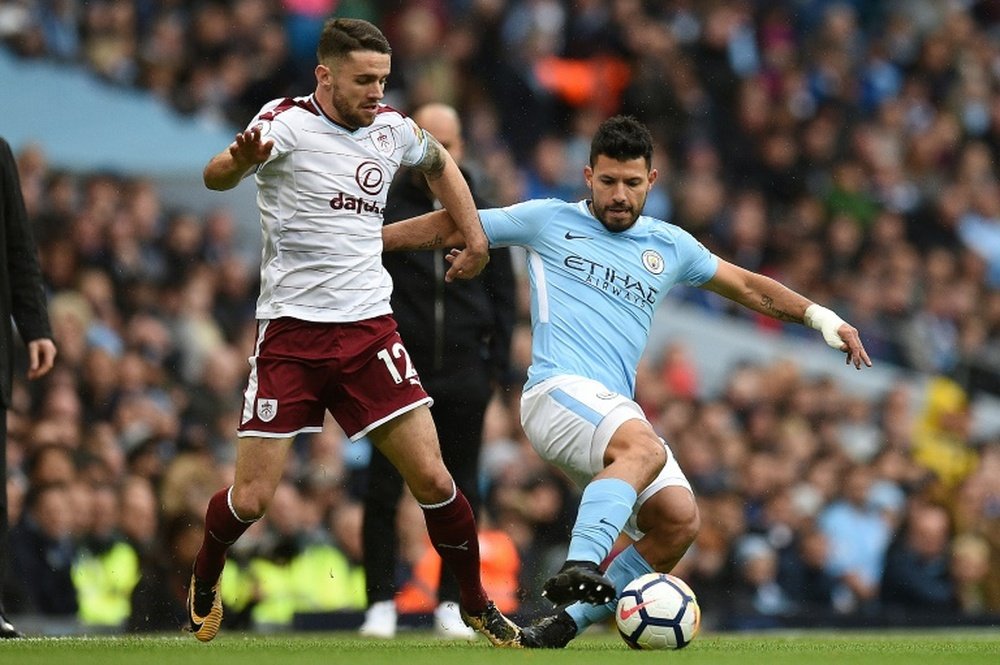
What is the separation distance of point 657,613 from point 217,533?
1.70m

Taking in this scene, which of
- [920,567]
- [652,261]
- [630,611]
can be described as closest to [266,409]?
[630,611]

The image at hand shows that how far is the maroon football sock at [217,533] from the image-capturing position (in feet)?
23.2

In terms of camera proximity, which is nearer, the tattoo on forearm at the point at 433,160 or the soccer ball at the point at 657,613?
the soccer ball at the point at 657,613

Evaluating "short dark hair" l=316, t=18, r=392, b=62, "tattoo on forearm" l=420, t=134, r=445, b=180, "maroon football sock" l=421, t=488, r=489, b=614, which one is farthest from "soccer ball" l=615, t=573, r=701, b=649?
"short dark hair" l=316, t=18, r=392, b=62

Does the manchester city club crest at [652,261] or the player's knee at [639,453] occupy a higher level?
the manchester city club crest at [652,261]

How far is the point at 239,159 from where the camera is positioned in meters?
6.53

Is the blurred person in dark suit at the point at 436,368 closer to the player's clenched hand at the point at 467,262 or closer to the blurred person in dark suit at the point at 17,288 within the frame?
the player's clenched hand at the point at 467,262

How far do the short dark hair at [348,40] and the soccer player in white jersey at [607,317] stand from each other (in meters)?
0.77

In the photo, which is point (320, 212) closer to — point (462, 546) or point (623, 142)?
point (623, 142)

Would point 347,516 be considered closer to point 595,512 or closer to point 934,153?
point 595,512

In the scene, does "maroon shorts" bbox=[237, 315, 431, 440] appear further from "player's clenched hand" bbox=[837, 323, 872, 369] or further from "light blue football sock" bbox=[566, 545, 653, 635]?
"player's clenched hand" bbox=[837, 323, 872, 369]

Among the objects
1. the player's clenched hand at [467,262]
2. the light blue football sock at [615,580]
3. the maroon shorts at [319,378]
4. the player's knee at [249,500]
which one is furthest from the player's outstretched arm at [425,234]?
the light blue football sock at [615,580]

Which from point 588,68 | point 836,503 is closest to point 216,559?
point 836,503

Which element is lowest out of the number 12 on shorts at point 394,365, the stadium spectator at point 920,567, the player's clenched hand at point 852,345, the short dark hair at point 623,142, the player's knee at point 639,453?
the stadium spectator at point 920,567
